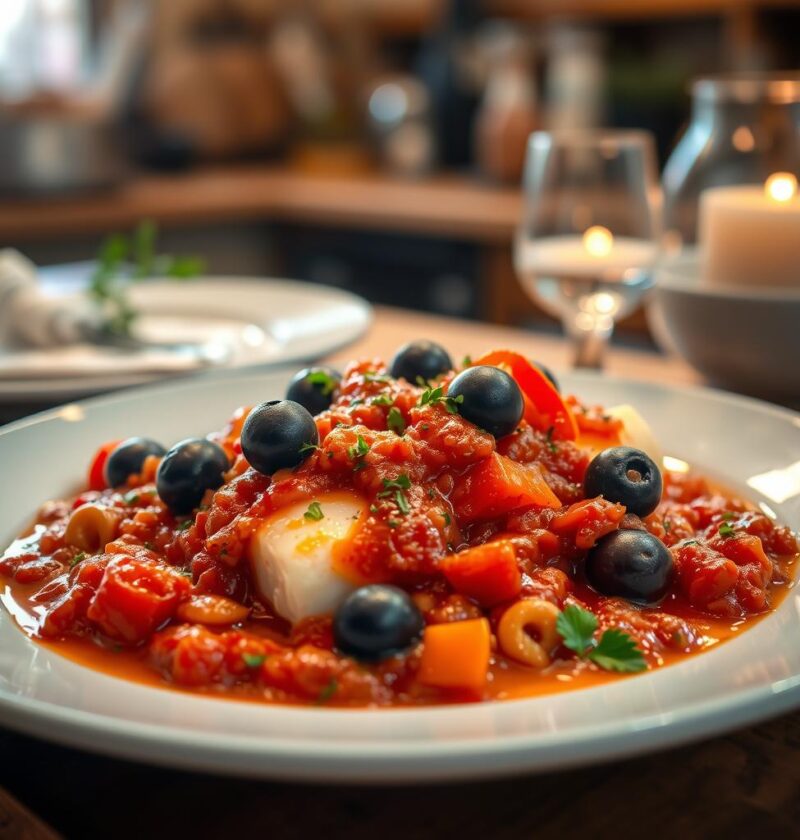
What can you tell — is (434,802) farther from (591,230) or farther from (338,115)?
(338,115)

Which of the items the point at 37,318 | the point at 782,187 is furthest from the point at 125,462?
the point at 782,187

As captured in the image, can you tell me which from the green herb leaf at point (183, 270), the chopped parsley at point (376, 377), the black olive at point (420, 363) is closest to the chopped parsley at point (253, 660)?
the chopped parsley at point (376, 377)

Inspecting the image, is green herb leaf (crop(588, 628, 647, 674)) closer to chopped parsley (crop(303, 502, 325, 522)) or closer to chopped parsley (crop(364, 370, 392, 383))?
chopped parsley (crop(303, 502, 325, 522))

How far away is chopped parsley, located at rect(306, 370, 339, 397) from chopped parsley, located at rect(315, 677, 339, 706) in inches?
24.0

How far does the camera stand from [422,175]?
6.05 meters

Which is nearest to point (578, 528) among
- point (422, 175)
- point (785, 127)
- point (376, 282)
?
point (785, 127)

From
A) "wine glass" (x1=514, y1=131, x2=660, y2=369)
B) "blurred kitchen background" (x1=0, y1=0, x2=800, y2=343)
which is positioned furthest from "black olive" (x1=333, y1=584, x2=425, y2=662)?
"blurred kitchen background" (x1=0, y1=0, x2=800, y2=343)

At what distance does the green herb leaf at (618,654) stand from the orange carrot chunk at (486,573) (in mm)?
121

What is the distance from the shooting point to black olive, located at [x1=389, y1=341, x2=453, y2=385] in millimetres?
1645

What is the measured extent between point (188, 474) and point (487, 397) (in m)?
0.41

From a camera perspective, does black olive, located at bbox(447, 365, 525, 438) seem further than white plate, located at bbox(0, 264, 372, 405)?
No

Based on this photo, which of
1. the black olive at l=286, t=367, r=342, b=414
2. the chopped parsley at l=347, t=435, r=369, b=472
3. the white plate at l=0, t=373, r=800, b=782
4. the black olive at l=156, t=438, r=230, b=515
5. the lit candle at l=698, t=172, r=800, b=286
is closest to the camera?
the white plate at l=0, t=373, r=800, b=782

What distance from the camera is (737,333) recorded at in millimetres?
2014

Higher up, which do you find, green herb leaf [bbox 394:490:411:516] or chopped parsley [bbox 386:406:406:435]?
chopped parsley [bbox 386:406:406:435]
